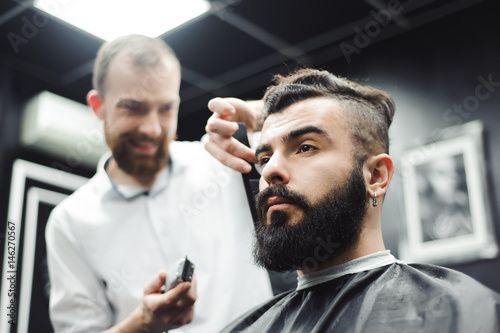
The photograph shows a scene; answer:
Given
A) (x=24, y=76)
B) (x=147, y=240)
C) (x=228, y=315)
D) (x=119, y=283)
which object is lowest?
(x=228, y=315)

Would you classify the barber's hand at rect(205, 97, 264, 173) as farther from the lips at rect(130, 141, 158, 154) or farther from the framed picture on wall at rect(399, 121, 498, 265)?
the framed picture on wall at rect(399, 121, 498, 265)

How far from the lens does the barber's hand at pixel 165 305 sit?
1.86m

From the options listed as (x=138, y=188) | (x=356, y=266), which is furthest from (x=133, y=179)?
(x=356, y=266)

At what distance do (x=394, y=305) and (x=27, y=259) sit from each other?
75.7 inches

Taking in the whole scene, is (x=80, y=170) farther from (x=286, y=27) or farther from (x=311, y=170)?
(x=311, y=170)

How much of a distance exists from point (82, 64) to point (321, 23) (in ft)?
5.32

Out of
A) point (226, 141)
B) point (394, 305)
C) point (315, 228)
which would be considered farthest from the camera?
point (226, 141)

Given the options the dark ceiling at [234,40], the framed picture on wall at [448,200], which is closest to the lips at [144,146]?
the dark ceiling at [234,40]

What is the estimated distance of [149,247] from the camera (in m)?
2.30

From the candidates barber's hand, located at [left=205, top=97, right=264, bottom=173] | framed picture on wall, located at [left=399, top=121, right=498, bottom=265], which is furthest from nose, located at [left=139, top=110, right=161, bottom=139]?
framed picture on wall, located at [left=399, top=121, right=498, bottom=265]

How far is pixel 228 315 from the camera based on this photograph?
86.0 inches

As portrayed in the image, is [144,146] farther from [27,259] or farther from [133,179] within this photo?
[27,259]

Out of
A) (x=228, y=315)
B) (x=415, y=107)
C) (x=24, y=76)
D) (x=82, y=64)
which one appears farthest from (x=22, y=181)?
(x=415, y=107)

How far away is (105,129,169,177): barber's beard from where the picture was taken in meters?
2.38
